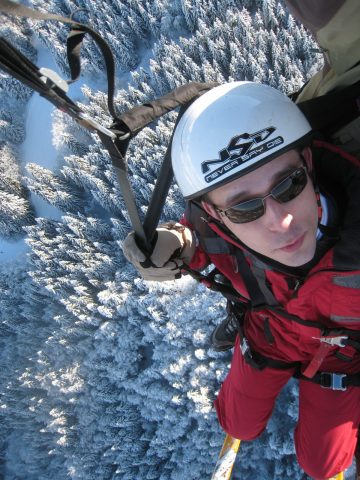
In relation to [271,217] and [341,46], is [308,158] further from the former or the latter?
[341,46]

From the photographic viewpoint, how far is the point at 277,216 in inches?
96.2

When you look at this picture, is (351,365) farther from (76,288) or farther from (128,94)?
(128,94)

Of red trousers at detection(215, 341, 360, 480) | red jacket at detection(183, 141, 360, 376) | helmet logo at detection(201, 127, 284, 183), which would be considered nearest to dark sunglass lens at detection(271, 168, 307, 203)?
helmet logo at detection(201, 127, 284, 183)

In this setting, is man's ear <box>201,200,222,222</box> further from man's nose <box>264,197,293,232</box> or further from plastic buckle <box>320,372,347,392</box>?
plastic buckle <box>320,372,347,392</box>

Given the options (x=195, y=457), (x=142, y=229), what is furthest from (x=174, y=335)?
(x=142, y=229)

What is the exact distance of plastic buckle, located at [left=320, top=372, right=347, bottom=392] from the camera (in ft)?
13.1

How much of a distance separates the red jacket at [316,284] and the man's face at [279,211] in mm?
209

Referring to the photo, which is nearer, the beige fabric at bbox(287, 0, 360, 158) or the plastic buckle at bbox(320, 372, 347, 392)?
the beige fabric at bbox(287, 0, 360, 158)

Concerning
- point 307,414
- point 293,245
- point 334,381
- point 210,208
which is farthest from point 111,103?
point 307,414

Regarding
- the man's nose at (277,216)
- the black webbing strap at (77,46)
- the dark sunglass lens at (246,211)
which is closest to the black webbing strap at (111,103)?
the black webbing strap at (77,46)

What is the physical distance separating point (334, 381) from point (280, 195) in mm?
2737

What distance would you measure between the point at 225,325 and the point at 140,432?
16748mm

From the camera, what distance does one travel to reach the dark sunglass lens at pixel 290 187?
7.88ft

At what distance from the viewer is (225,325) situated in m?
5.25
